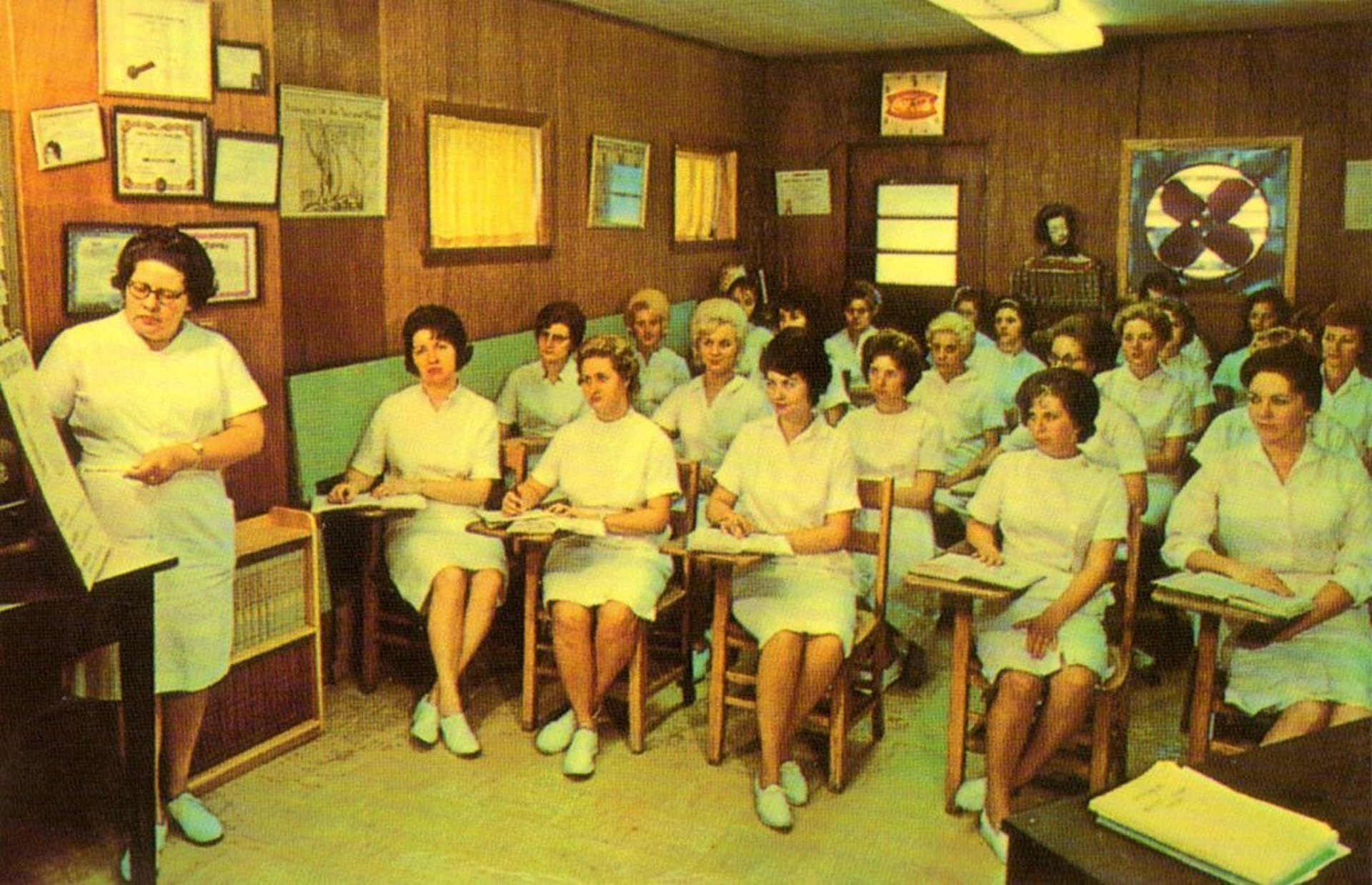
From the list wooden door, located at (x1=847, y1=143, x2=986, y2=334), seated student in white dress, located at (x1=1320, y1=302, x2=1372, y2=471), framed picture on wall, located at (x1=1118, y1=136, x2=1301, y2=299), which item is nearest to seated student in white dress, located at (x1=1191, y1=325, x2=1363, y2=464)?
seated student in white dress, located at (x1=1320, y1=302, x2=1372, y2=471)

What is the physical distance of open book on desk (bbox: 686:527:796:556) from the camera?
3.96 m

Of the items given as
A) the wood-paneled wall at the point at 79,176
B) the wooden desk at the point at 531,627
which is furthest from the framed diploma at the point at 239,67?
the wooden desk at the point at 531,627

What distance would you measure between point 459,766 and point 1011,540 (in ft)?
6.48

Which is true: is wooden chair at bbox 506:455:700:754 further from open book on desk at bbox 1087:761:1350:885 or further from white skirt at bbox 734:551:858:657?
open book on desk at bbox 1087:761:1350:885

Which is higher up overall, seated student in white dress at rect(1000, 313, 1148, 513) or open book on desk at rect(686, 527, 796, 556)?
seated student in white dress at rect(1000, 313, 1148, 513)

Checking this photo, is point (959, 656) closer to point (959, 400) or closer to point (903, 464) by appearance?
point (903, 464)

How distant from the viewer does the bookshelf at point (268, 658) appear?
4.14 metres

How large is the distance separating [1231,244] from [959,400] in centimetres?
368

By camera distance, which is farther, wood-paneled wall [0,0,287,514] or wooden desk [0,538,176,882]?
wood-paneled wall [0,0,287,514]

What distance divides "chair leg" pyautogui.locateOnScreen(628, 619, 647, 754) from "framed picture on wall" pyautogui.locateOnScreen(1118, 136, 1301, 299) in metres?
5.86

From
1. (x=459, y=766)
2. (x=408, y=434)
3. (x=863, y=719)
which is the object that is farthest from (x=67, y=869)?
(x=863, y=719)

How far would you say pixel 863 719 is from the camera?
4.78 metres

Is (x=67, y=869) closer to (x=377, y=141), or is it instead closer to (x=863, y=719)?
(x=863, y=719)

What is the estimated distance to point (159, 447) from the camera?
3.60 meters
